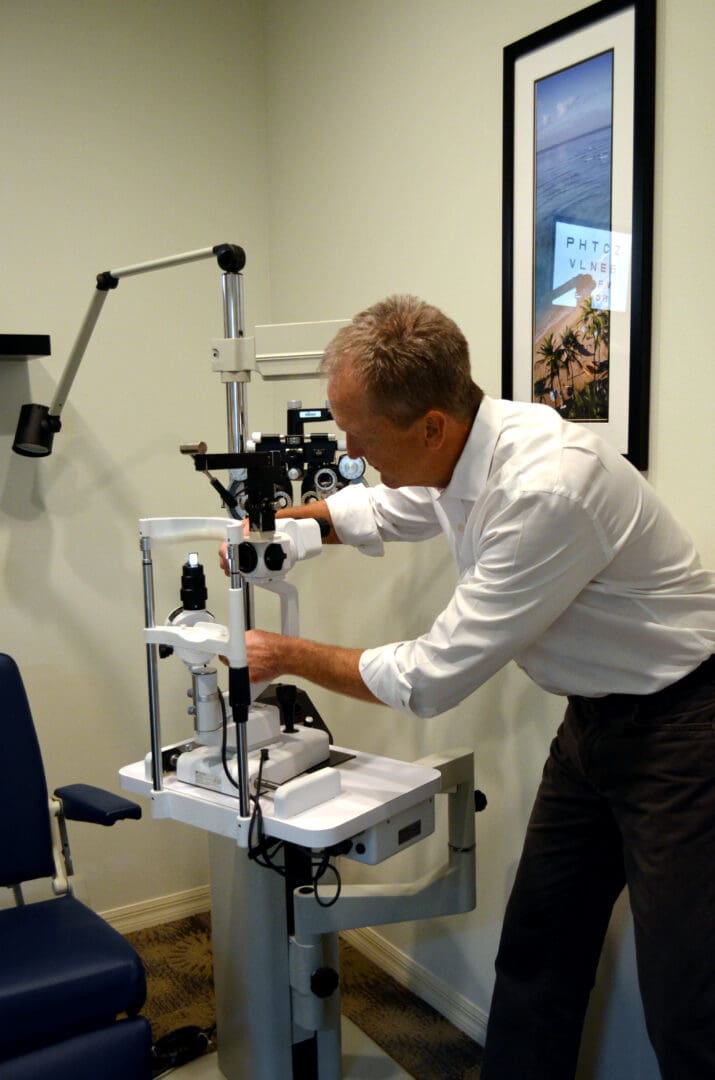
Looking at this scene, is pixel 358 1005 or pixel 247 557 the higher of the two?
pixel 247 557

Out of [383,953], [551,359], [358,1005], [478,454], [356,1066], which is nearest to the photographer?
[478,454]

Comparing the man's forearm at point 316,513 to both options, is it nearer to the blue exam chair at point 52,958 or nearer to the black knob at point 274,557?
the black knob at point 274,557

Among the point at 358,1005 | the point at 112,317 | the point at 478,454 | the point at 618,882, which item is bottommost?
the point at 358,1005

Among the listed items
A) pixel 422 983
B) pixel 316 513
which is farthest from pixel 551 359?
pixel 422 983

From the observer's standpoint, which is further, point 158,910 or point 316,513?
point 158,910

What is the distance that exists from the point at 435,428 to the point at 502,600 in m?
0.31

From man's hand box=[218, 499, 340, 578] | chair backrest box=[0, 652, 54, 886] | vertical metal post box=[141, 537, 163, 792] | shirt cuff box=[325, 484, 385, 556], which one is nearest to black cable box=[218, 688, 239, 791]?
vertical metal post box=[141, 537, 163, 792]

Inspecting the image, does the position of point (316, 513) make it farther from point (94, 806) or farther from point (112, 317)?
point (112, 317)

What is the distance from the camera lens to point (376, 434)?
151 cm

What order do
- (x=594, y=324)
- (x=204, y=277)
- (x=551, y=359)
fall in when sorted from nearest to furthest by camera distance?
(x=594, y=324) < (x=551, y=359) < (x=204, y=277)

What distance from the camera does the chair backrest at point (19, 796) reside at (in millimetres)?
1991

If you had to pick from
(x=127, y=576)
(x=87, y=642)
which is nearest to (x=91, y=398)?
(x=127, y=576)

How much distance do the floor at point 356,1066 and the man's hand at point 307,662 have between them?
3.53 feet

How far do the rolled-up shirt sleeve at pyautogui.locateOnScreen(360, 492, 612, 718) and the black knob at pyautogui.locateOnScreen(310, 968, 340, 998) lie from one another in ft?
2.19
